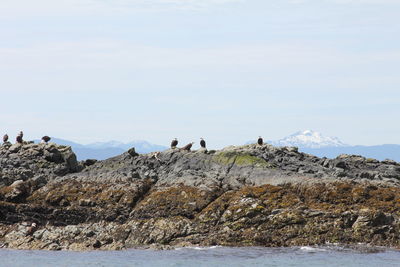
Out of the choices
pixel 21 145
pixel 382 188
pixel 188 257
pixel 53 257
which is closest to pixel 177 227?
pixel 188 257

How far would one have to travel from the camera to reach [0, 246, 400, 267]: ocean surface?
1671 inches

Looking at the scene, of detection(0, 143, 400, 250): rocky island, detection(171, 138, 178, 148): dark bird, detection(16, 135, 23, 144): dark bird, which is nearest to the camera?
detection(0, 143, 400, 250): rocky island

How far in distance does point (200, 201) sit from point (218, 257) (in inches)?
340

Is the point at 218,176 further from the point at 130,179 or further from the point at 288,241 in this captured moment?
the point at 288,241

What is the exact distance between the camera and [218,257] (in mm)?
44438

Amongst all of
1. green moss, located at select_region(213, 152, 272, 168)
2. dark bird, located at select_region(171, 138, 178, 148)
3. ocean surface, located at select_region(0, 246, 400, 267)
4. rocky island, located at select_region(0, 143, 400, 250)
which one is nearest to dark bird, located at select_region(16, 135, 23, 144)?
rocky island, located at select_region(0, 143, 400, 250)

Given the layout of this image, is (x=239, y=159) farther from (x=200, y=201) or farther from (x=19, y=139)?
(x=19, y=139)

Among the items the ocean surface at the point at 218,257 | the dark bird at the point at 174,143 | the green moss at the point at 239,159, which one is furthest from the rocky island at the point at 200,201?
the dark bird at the point at 174,143

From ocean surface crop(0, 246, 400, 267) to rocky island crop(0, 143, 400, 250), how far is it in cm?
176

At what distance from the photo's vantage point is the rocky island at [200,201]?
4847 centimetres

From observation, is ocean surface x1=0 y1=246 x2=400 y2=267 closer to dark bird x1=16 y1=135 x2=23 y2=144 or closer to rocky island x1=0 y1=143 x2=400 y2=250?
rocky island x1=0 y1=143 x2=400 y2=250

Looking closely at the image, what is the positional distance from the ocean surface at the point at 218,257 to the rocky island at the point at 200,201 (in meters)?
1.76

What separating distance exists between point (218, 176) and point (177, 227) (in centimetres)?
899

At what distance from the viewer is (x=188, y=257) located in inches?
1753
